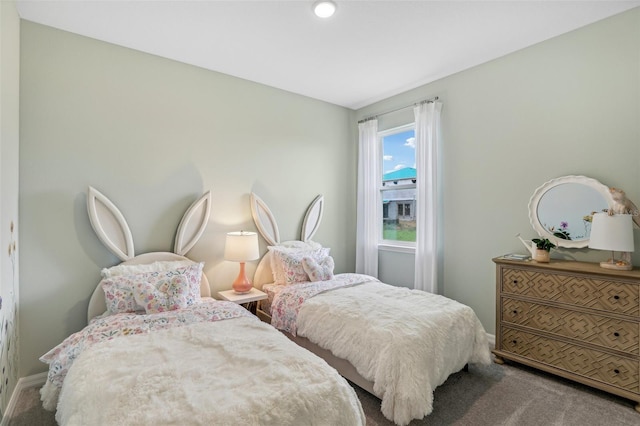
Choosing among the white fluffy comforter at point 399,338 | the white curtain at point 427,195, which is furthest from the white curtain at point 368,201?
the white fluffy comforter at point 399,338

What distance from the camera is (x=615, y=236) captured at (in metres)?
2.20

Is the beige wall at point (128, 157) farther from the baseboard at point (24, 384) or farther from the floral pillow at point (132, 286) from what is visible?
the floral pillow at point (132, 286)

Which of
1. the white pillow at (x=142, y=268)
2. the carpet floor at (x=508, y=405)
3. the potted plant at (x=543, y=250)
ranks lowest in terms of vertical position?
the carpet floor at (x=508, y=405)

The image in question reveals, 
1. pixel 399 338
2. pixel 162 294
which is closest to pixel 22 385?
pixel 162 294

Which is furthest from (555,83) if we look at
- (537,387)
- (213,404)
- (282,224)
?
(213,404)

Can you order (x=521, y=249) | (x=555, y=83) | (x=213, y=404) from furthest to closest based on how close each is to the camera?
(x=521, y=249) → (x=555, y=83) → (x=213, y=404)

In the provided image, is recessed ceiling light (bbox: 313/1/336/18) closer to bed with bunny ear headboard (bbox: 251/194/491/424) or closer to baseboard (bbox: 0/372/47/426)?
bed with bunny ear headboard (bbox: 251/194/491/424)

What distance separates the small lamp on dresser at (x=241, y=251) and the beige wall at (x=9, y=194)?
1.54m

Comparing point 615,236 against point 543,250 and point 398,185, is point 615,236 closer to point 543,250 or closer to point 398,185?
point 543,250

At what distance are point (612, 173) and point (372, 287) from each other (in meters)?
2.16

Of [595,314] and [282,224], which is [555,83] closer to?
[595,314]

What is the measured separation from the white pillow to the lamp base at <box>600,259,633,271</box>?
11.0 feet

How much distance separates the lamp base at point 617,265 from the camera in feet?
7.26

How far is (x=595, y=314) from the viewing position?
2260mm
